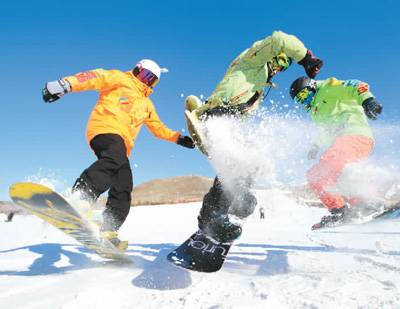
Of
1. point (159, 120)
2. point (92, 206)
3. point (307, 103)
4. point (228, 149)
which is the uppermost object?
point (307, 103)

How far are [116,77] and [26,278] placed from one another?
6.88 feet

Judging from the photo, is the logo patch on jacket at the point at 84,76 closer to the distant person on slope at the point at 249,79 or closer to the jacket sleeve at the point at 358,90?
the distant person on slope at the point at 249,79

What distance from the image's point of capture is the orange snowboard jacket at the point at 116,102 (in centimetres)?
368

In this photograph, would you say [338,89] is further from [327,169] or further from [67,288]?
[67,288]

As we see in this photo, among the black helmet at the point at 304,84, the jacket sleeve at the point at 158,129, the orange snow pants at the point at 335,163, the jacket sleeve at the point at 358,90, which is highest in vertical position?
the black helmet at the point at 304,84

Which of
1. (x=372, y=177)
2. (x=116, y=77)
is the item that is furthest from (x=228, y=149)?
(x=372, y=177)

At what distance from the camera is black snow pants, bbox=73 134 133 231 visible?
3207mm

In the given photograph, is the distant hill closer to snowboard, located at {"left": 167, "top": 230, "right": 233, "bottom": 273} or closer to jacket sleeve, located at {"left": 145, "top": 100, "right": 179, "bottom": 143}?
jacket sleeve, located at {"left": 145, "top": 100, "right": 179, "bottom": 143}

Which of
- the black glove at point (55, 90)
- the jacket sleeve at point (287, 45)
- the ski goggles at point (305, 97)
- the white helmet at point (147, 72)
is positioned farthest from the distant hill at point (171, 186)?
the black glove at point (55, 90)

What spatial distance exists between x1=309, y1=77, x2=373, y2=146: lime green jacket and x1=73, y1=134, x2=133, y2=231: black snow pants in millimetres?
2337

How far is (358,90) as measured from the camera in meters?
4.42

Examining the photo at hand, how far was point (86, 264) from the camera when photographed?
3.13m

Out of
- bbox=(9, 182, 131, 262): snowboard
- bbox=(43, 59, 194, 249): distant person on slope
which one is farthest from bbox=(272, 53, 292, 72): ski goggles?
bbox=(9, 182, 131, 262): snowboard

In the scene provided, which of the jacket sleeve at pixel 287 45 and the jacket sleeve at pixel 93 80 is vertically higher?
the jacket sleeve at pixel 287 45
